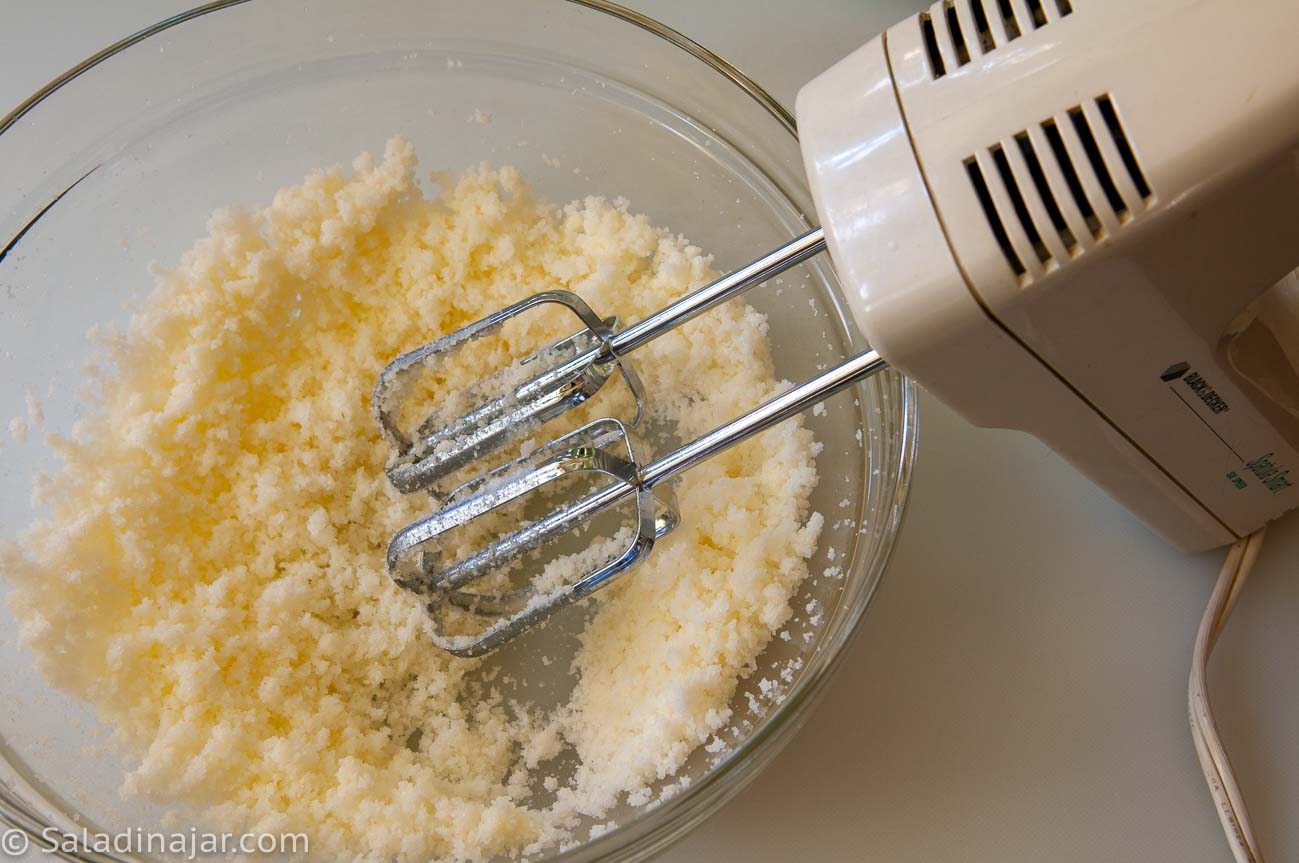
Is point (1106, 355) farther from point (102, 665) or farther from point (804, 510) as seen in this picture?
point (102, 665)

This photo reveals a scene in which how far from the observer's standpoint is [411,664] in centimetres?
86

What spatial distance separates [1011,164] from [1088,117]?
4 cm

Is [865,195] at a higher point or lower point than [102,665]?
lower

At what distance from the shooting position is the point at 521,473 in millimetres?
833

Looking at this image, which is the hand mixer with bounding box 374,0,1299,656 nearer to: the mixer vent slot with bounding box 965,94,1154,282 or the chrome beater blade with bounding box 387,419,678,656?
the mixer vent slot with bounding box 965,94,1154,282

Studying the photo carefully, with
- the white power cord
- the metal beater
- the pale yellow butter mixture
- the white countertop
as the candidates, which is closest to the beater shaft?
the metal beater

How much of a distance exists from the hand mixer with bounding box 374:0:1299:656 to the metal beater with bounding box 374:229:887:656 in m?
0.12

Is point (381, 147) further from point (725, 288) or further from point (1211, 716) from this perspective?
point (1211, 716)

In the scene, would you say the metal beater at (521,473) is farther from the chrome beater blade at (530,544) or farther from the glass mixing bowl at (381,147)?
the glass mixing bowl at (381,147)

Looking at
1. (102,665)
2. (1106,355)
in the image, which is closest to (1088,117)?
(1106,355)

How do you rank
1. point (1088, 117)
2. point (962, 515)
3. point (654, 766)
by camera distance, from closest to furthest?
1. point (1088, 117)
2. point (654, 766)
3. point (962, 515)

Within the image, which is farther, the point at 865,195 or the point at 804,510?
the point at 804,510

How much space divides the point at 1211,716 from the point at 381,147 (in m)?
0.91

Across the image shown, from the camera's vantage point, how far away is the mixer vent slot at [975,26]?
510 millimetres
